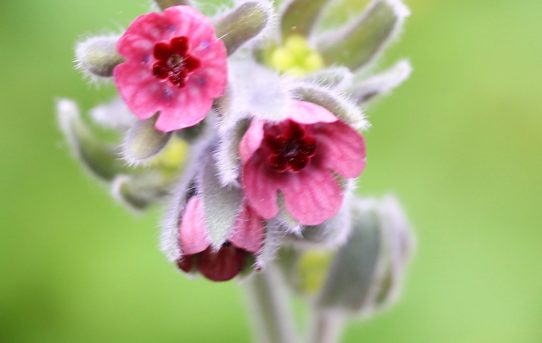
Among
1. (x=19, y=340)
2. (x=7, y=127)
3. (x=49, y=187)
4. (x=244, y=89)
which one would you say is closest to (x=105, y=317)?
(x=19, y=340)

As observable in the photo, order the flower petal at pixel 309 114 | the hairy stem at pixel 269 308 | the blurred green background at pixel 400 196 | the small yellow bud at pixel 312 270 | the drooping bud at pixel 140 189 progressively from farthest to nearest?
1. the blurred green background at pixel 400 196
2. the small yellow bud at pixel 312 270
3. the hairy stem at pixel 269 308
4. the drooping bud at pixel 140 189
5. the flower petal at pixel 309 114

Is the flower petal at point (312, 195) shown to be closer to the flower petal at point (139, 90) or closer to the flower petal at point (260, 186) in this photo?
the flower petal at point (260, 186)

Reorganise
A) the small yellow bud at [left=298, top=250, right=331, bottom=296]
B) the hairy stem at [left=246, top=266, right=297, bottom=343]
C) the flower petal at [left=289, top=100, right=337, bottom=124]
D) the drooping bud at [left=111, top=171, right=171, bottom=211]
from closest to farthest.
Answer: the flower petal at [left=289, top=100, right=337, bottom=124]
the drooping bud at [left=111, top=171, right=171, bottom=211]
the hairy stem at [left=246, top=266, right=297, bottom=343]
the small yellow bud at [left=298, top=250, right=331, bottom=296]

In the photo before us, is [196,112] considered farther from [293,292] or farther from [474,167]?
[474,167]

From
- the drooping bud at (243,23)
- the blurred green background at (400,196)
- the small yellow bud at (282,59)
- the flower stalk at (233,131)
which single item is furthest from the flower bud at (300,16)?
the blurred green background at (400,196)

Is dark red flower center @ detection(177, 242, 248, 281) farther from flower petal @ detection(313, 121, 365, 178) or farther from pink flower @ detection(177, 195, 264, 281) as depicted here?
flower petal @ detection(313, 121, 365, 178)

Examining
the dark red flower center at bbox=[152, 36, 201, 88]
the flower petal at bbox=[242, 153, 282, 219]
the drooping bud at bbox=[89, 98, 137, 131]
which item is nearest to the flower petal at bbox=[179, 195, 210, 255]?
the flower petal at bbox=[242, 153, 282, 219]
